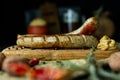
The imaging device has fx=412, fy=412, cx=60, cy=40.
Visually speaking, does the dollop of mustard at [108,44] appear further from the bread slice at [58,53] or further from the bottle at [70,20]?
the bottle at [70,20]

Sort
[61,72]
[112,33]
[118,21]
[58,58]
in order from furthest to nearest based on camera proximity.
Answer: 1. [118,21]
2. [112,33]
3. [58,58]
4. [61,72]

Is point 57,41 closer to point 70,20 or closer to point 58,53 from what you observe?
point 58,53

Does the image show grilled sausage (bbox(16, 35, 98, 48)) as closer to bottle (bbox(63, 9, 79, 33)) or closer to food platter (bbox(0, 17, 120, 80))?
food platter (bbox(0, 17, 120, 80))

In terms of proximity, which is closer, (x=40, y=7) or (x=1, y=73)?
(x=1, y=73)

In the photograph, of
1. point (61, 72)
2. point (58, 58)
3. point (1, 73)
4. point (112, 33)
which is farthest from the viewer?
point (112, 33)

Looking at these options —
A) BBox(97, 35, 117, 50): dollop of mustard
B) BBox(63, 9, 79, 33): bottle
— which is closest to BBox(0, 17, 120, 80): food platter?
BBox(97, 35, 117, 50): dollop of mustard

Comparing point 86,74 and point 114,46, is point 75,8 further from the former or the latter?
point 86,74

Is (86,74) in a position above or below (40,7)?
below

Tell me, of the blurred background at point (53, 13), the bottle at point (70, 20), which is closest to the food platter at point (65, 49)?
the bottle at point (70, 20)

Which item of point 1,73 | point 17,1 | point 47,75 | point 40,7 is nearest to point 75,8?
point 40,7
